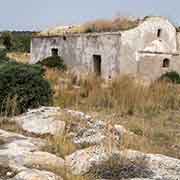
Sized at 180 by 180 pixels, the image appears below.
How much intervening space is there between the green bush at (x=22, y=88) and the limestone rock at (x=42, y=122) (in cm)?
77

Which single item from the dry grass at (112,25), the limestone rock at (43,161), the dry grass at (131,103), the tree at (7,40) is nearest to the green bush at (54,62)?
the dry grass at (112,25)

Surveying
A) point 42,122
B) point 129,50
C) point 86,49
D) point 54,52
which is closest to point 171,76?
point 129,50

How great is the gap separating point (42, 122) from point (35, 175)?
10.1 ft

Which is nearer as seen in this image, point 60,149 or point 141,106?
point 60,149

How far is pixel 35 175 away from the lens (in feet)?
12.8

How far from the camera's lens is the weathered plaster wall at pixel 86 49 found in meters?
18.9

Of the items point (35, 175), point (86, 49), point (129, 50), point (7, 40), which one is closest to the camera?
point (35, 175)

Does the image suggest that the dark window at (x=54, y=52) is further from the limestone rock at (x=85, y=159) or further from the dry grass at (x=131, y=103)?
the limestone rock at (x=85, y=159)

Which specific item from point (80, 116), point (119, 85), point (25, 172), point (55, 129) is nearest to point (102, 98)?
point (119, 85)

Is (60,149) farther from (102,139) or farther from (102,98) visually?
(102,98)

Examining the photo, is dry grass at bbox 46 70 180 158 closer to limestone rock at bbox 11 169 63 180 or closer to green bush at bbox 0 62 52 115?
green bush at bbox 0 62 52 115

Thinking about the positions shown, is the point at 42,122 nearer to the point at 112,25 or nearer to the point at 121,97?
the point at 121,97

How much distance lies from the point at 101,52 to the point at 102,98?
801cm

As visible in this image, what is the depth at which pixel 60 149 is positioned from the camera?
205 inches
